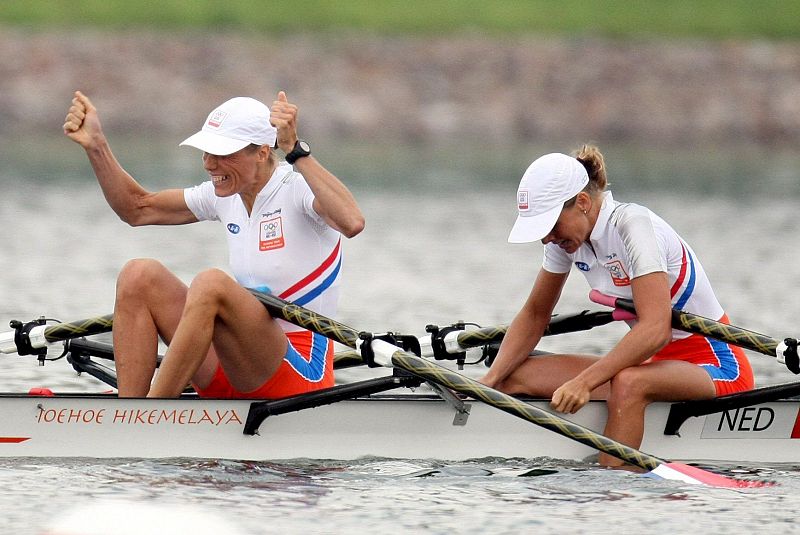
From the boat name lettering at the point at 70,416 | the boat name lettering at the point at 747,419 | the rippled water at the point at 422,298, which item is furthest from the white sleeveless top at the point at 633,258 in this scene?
the boat name lettering at the point at 70,416

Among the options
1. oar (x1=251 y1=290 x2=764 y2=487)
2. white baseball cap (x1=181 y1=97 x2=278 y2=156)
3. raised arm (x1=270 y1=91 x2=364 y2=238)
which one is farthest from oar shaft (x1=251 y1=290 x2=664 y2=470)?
white baseball cap (x1=181 y1=97 x2=278 y2=156)

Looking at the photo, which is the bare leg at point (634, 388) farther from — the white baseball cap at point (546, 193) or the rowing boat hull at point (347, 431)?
the white baseball cap at point (546, 193)

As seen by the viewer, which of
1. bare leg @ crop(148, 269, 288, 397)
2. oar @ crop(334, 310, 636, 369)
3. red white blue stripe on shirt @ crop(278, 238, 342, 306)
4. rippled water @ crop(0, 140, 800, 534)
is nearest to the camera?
rippled water @ crop(0, 140, 800, 534)

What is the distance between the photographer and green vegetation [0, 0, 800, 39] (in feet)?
137

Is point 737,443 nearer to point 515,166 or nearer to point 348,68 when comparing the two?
point 515,166

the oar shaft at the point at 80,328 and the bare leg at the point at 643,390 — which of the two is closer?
the bare leg at the point at 643,390

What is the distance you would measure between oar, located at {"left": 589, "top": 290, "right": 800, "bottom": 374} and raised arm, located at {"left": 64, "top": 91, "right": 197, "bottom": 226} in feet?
8.51

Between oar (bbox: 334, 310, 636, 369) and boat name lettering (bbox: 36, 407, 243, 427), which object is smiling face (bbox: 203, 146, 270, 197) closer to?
boat name lettering (bbox: 36, 407, 243, 427)

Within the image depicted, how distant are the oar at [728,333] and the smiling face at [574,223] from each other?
532mm

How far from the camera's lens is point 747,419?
888 cm

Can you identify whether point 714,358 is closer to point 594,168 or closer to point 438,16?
point 594,168

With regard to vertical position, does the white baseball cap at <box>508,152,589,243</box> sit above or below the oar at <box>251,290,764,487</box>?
above

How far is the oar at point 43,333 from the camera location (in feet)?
29.2

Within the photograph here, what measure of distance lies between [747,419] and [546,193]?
5.93 feet
